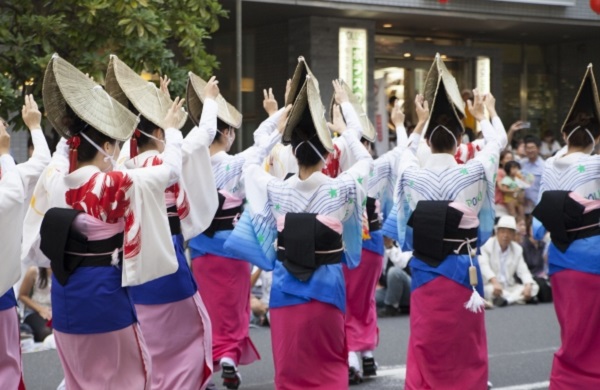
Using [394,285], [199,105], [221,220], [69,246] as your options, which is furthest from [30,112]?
[394,285]

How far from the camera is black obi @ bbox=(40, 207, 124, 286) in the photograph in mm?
5227

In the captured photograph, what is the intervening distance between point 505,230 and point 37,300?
5429 mm

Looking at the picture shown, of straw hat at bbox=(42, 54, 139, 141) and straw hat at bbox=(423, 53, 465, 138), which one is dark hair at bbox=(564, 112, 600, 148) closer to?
straw hat at bbox=(423, 53, 465, 138)

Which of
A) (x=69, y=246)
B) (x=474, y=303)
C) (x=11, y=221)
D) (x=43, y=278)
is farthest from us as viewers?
(x=43, y=278)

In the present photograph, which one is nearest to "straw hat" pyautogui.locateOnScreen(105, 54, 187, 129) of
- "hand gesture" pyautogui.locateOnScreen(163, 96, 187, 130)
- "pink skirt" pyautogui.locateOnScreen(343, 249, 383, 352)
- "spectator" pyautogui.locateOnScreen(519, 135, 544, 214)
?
"hand gesture" pyautogui.locateOnScreen(163, 96, 187, 130)

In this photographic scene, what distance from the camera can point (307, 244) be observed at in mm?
5949

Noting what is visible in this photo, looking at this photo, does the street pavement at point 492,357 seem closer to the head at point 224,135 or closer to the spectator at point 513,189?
the head at point 224,135

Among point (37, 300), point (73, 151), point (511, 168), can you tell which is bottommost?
point (37, 300)

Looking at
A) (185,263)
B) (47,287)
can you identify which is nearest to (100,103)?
(185,263)

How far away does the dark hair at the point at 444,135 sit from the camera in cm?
643

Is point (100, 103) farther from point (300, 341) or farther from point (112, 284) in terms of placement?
point (300, 341)

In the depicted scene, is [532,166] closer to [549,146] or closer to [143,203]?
[549,146]

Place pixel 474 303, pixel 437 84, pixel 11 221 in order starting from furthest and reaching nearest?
pixel 437 84, pixel 474 303, pixel 11 221

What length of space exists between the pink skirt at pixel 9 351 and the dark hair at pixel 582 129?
374 centimetres
